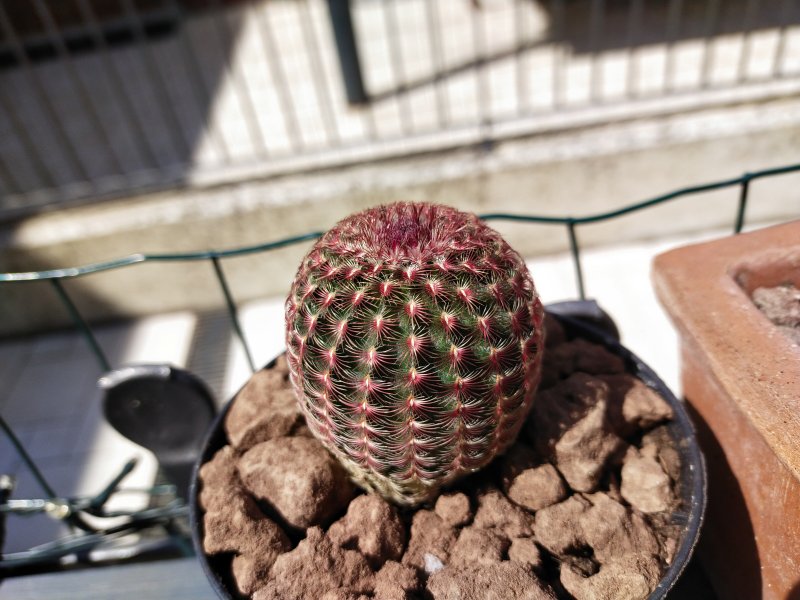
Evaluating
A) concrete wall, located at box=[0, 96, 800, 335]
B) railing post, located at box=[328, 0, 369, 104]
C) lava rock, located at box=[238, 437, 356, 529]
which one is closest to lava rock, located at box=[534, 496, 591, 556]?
lava rock, located at box=[238, 437, 356, 529]

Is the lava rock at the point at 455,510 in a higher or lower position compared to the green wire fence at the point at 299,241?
lower

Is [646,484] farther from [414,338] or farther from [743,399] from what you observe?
[414,338]

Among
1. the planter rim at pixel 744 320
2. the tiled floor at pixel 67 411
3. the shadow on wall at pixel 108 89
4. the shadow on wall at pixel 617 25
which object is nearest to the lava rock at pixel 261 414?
the planter rim at pixel 744 320

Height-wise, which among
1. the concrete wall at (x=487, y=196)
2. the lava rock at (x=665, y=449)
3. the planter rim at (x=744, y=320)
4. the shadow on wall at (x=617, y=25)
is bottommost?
the concrete wall at (x=487, y=196)

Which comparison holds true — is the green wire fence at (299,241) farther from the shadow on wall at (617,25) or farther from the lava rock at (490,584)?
the shadow on wall at (617,25)

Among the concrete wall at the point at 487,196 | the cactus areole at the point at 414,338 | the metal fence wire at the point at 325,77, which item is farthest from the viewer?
the metal fence wire at the point at 325,77

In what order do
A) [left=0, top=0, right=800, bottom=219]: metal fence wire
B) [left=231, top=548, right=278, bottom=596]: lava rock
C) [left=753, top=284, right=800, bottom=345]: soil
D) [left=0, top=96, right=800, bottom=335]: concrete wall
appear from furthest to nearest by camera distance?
[left=0, top=0, right=800, bottom=219]: metal fence wire < [left=0, top=96, right=800, bottom=335]: concrete wall < [left=753, top=284, right=800, bottom=345]: soil < [left=231, top=548, right=278, bottom=596]: lava rock

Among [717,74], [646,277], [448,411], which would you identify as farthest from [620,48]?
[448,411]

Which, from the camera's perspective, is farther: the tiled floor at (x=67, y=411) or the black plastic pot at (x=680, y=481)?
the tiled floor at (x=67, y=411)

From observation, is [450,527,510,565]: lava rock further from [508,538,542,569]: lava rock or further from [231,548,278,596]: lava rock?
[231,548,278,596]: lava rock
